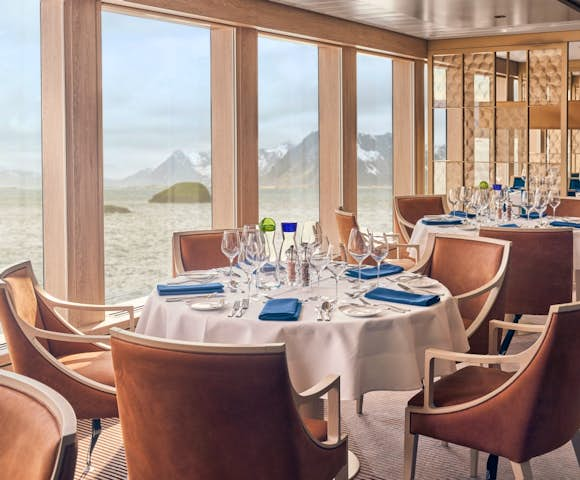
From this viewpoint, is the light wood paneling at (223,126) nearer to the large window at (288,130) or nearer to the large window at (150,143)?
the large window at (150,143)

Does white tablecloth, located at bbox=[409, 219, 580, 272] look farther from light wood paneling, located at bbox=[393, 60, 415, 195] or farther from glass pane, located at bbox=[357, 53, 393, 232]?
light wood paneling, located at bbox=[393, 60, 415, 195]

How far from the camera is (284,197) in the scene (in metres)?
8.16

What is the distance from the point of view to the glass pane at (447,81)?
9.80 metres

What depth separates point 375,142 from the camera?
949 centimetres

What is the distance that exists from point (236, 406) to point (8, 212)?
Answer: 3.90 meters

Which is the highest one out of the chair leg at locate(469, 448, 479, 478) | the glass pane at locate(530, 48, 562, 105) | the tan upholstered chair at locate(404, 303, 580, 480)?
the glass pane at locate(530, 48, 562, 105)

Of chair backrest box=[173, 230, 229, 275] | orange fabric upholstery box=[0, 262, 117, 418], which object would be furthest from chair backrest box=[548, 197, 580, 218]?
orange fabric upholstery box=[0, 262, 117, 418]

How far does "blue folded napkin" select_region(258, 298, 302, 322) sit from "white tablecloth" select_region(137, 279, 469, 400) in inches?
1.1

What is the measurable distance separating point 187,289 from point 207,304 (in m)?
0.28

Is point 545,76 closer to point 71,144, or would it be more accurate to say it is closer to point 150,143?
point 150,143

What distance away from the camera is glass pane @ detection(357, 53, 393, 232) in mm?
9234

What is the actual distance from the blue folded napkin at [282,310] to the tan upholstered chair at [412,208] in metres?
4.26

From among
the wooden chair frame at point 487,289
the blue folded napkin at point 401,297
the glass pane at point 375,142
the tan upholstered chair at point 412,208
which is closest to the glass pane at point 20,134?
the wooden chair frame at point 487,289

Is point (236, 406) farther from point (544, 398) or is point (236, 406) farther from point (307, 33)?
point (307, 33)
